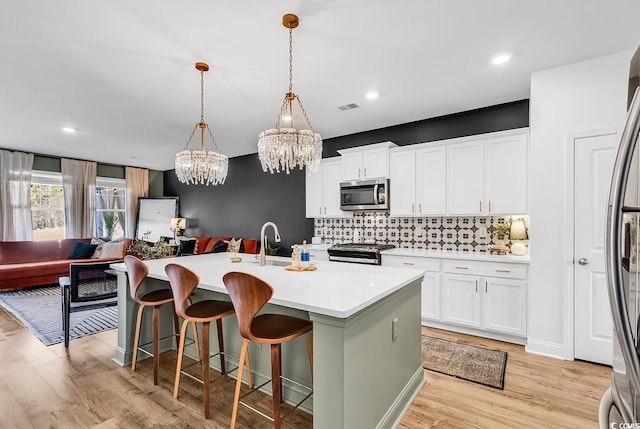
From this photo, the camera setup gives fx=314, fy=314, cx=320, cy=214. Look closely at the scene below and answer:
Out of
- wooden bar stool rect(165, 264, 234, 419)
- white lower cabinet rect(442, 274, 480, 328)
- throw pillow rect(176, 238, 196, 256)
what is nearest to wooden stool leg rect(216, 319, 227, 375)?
wooden bar stool rect(165, 264, 234, 419)

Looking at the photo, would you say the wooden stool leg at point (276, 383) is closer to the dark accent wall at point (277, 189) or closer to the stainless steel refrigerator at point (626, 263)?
the stainless steel refrigerator at point (626, 263)

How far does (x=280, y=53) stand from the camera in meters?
2.70

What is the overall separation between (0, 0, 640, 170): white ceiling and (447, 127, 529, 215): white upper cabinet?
564 mm

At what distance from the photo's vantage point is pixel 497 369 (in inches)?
108

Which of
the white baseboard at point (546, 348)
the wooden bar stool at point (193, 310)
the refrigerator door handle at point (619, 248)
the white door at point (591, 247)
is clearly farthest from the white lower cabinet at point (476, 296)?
the refrigerator door handle at point (619, 248)

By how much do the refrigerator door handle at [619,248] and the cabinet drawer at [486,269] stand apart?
9.41 ft

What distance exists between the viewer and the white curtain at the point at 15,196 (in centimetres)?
617

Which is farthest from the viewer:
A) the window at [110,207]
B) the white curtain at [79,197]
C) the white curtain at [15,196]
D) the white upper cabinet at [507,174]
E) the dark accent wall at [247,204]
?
the window at [110,207]

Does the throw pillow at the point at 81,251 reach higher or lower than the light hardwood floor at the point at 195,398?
higher

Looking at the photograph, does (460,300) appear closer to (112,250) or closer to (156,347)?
(156,347)

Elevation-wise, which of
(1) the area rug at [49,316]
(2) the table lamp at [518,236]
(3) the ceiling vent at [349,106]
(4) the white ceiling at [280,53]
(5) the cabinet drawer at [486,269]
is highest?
(4) the white ceiling at [280,53]

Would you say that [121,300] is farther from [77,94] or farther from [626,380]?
[626,380]

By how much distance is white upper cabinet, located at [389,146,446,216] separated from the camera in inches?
158

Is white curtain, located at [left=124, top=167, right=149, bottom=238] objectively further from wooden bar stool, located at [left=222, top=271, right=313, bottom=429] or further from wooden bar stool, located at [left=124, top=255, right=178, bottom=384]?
wooden bar stool, located at [left=222, top=271, right=313, bottom=429]
